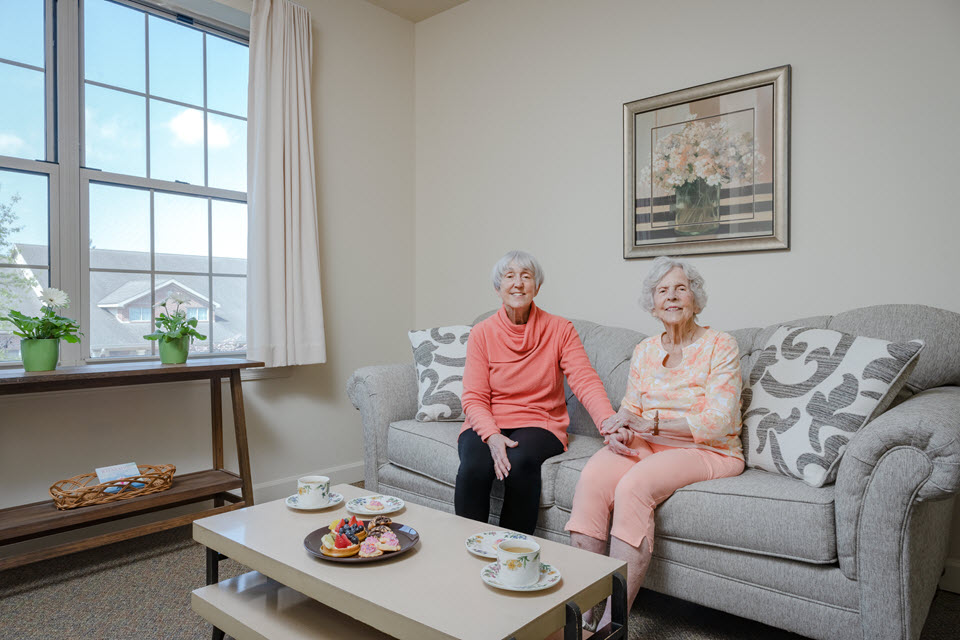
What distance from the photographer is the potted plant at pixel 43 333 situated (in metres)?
2.30

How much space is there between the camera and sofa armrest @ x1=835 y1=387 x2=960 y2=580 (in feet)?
4.88

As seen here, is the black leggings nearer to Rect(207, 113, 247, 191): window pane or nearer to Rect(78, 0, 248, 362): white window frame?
Rect(78, 0, 248, 362): white window frame

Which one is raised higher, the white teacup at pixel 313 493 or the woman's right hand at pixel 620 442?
the woman's right hand at pixel 620 442

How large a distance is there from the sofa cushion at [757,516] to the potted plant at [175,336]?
2.05 metres

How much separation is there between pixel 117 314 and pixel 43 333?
0.56 meters

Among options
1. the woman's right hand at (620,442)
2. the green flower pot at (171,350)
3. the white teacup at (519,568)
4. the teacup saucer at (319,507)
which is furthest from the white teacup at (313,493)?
the green flower pot at (171,350)

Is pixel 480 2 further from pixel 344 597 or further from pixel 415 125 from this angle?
pixel 344 597

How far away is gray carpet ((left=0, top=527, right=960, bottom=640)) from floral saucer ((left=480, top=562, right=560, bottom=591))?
0.77 meters

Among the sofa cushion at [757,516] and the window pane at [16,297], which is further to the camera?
the window pane at [16,297]

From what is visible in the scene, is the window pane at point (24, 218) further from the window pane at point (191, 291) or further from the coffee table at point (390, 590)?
the coffee table at point (390, 590)

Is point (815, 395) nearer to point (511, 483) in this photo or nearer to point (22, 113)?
point (511, 483)

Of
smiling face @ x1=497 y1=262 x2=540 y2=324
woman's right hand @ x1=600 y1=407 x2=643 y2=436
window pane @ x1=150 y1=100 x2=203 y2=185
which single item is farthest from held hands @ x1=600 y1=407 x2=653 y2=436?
window pane @ x1=150 y1=100 x2=203 y2=185

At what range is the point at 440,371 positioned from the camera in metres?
2.85

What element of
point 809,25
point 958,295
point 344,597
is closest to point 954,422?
point 958,295
